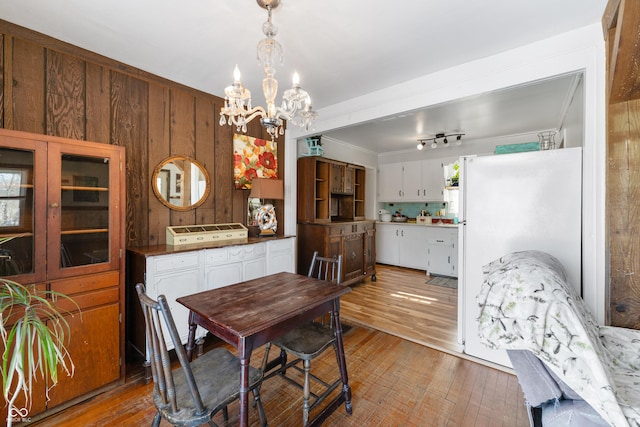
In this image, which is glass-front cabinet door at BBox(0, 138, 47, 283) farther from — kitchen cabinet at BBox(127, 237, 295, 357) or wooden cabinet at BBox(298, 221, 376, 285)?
wooden cabinet at BBox(298, 221, 376, 285)

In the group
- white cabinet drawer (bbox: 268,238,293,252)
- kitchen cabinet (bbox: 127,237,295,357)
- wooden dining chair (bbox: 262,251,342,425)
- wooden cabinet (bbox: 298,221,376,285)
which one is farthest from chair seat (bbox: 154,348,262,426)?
wooden cabinet (bbox: 298,221,376,285)

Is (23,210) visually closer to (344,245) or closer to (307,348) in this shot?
(307,348)

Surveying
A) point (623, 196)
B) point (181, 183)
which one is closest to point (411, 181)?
point (623, 196)

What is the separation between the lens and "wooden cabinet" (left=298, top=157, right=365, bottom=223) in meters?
4.11

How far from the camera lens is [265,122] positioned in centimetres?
162

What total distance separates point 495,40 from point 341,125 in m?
1.62

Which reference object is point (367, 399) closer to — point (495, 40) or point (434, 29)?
A: point (434, 29)

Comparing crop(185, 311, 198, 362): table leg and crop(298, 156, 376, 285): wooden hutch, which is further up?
crop(298, 156, 376, 285): wooden hutch

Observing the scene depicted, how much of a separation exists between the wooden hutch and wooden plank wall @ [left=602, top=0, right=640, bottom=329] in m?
2.78

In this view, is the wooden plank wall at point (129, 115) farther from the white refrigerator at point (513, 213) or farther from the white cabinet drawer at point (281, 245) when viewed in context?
the white refrigerator at point (513, 213)

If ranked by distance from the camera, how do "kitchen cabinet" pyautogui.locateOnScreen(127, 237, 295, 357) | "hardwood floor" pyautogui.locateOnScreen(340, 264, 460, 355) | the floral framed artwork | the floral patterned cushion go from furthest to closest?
the floral framed artwork
"hardwood floor" pyautogui.locateOnScreen(340, 264, 460, 355)
"kitchen cabinet" pyautogui.locateOnScreen(127, 237, 295, 357)
the floral patterned cushion

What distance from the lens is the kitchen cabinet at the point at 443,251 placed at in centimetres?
479

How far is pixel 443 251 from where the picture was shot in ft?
16.1

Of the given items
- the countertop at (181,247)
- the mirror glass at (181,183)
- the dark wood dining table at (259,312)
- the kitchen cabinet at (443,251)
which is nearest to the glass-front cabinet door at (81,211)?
the countertop at (181,247)
